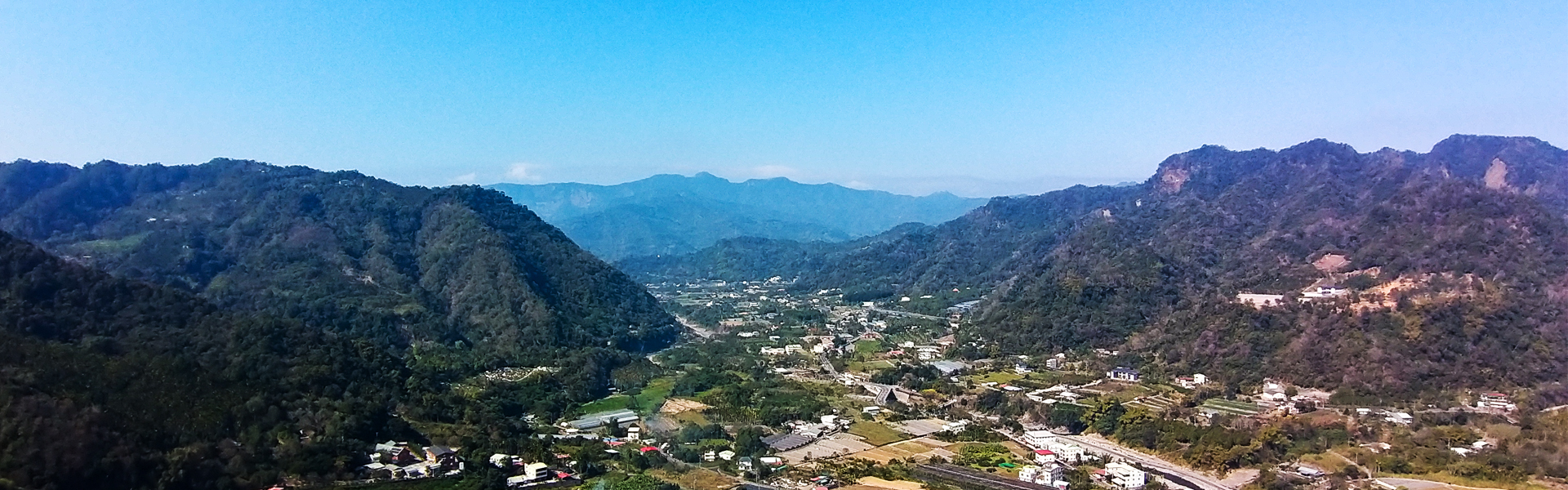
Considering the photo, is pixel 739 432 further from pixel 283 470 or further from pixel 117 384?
pixel 117 384

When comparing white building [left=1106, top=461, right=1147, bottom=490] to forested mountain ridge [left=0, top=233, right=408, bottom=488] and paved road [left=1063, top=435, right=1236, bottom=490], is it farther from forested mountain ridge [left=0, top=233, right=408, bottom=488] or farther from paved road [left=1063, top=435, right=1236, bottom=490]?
forested mountain ridge [left=0, top=233, right=408, bottom=488]

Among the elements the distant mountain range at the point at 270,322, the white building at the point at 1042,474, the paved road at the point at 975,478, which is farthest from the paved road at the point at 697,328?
the white building at the point at 1042,474

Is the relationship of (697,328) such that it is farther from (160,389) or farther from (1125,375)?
(160,389)

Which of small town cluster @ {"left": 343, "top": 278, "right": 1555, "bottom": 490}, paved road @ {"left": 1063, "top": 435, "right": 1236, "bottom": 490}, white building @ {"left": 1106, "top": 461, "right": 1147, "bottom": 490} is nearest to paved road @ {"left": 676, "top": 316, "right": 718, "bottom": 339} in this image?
small town cluster @ {"left": 343, "top": 278, "right": 1555, "bottom": 490}

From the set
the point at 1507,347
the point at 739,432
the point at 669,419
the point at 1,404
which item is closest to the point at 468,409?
the point at 669,419

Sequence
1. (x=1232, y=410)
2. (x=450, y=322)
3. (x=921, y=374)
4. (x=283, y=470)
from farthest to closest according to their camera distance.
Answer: (x=450, y=322) → (x=921, y=374) → (x=1232, y=410) → (x=283, y=470)

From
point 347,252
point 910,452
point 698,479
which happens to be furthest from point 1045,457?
point 347,252
